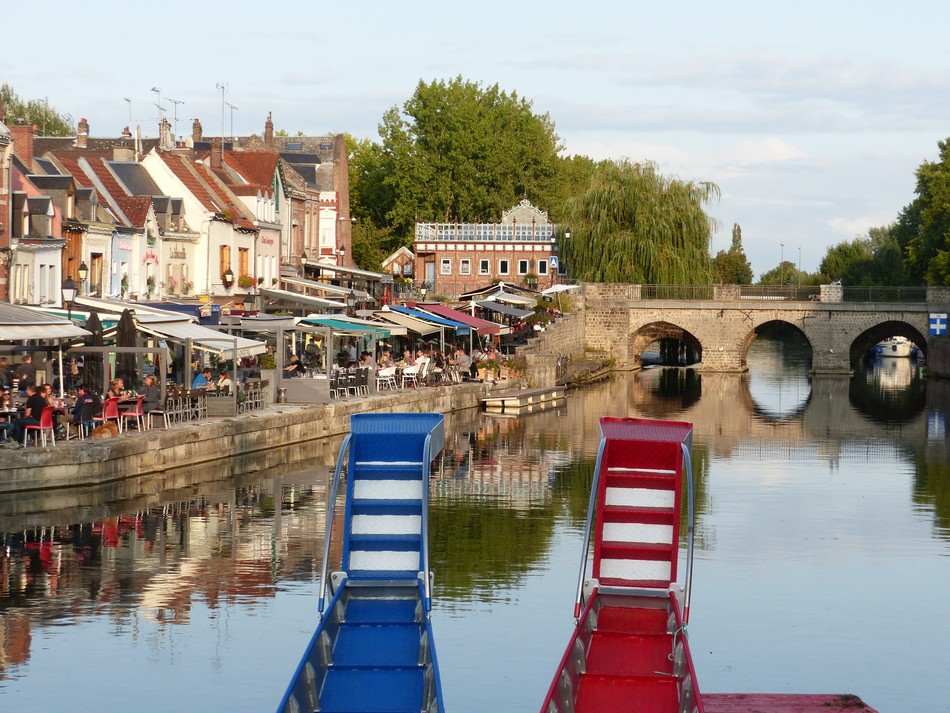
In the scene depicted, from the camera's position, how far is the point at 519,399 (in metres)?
45.3

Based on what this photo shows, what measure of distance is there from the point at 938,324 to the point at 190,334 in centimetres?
4276

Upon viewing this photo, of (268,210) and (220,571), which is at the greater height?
(268,210)

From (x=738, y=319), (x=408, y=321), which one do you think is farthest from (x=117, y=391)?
(x=738, y=319)

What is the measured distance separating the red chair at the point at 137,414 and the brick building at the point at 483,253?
45020 millimetres

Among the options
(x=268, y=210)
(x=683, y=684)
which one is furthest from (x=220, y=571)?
(x=268, y=210)

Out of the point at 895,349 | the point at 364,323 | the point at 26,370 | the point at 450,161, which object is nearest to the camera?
the point at 26,370

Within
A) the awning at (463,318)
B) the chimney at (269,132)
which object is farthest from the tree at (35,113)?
the awning at (463,318)

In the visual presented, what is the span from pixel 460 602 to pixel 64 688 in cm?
555

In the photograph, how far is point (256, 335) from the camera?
41.0 meters

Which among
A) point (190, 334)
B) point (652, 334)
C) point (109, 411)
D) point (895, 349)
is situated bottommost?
point (895, 349)

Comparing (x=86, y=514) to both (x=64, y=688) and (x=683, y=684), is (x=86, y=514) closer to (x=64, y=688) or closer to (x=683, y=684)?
(x=64, y=688)

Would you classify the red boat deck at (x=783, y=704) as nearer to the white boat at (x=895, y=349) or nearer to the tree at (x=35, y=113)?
the tree at (x=35, y=113)

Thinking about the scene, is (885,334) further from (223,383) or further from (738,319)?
(223,383)

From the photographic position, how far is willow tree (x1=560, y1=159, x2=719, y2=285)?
66.9 m
